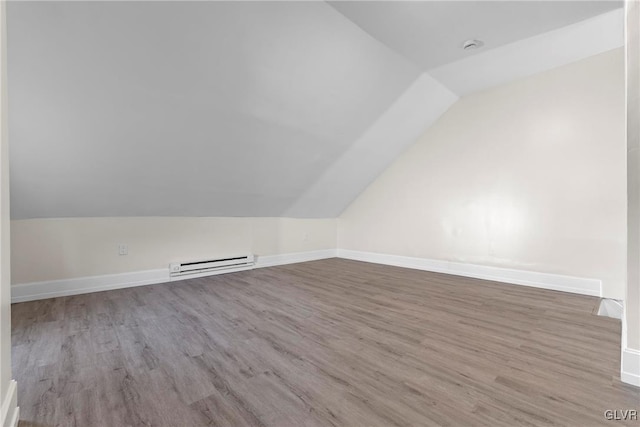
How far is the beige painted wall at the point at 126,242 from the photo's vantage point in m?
3.07

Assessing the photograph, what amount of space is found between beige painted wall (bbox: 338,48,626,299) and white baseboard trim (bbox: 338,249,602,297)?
0.07 metres

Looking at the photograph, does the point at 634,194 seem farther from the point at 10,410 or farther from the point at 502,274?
the point at 10,410

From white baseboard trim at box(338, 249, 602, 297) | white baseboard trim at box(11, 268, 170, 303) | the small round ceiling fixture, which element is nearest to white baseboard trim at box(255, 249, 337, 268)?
white baseboard trim at box(338, 249, 602, 297)

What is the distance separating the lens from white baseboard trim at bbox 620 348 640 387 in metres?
1.49

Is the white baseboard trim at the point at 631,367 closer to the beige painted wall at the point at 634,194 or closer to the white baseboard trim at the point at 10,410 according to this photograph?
the beige painted wall at the point at 634,194

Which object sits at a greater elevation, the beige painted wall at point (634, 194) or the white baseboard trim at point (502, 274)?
the beige painted wall at point (634, 194)

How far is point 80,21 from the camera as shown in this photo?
184cm

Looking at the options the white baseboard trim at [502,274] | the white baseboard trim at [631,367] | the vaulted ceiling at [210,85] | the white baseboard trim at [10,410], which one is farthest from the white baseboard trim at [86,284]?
the white baseboard trim at [631,367]

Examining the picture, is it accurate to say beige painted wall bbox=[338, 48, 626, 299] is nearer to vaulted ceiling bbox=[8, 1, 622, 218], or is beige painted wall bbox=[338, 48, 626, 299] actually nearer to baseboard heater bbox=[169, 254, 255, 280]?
vaulted ceiling bbox=[8, 1, 622, 218]

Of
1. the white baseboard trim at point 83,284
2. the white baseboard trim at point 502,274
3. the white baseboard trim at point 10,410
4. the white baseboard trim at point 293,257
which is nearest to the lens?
the white baseboard trim at point 10,410

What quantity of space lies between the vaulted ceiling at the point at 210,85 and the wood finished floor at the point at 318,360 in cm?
125

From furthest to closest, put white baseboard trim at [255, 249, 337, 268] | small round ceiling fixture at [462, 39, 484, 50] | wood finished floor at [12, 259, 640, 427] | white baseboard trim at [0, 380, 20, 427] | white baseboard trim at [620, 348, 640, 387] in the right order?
white baseboard trim at [255, 249, 337, 268] < small round ceiling fixture at [462, 39, 484, 50] < white baseboard trim at [620, 348, 640, 387] < wood finished floor at [12, 259, 640, 427] < white baseboard trim at [0, 380, 20, 427]

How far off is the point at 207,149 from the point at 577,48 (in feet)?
12.5

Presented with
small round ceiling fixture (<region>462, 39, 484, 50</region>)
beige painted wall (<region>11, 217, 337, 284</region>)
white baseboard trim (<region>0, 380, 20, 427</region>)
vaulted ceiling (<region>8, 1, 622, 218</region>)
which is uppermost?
small round ceiling fixture (<region>462, 39, 484, 50</region>)
